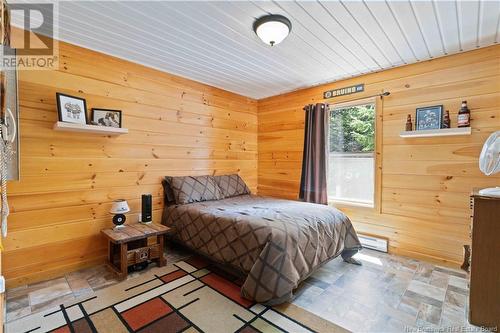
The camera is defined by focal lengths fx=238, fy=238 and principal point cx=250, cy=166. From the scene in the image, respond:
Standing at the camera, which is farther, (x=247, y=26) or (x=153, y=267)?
(x=153, y=267)

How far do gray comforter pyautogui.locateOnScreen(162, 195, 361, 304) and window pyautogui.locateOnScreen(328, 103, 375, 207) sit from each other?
2.76 feet

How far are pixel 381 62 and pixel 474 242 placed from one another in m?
2.09

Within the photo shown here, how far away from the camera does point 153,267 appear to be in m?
2.50

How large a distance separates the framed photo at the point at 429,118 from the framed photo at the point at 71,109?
359 cm

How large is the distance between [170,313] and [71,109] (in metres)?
2.08

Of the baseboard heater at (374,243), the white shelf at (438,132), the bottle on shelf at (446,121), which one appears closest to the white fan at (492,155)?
the white shelf at (438,132)

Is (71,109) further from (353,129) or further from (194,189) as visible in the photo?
(353,129)

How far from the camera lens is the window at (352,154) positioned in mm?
3191

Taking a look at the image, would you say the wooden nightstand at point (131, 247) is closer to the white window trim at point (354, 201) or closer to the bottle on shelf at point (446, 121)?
the white window trim at point (354, 201)

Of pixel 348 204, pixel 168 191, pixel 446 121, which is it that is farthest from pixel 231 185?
pixel 446 121

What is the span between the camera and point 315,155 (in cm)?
348

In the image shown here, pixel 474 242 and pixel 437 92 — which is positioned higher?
pixel 437 92

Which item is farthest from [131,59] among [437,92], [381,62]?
[437,92]

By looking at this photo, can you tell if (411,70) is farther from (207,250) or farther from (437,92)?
(207,250)
